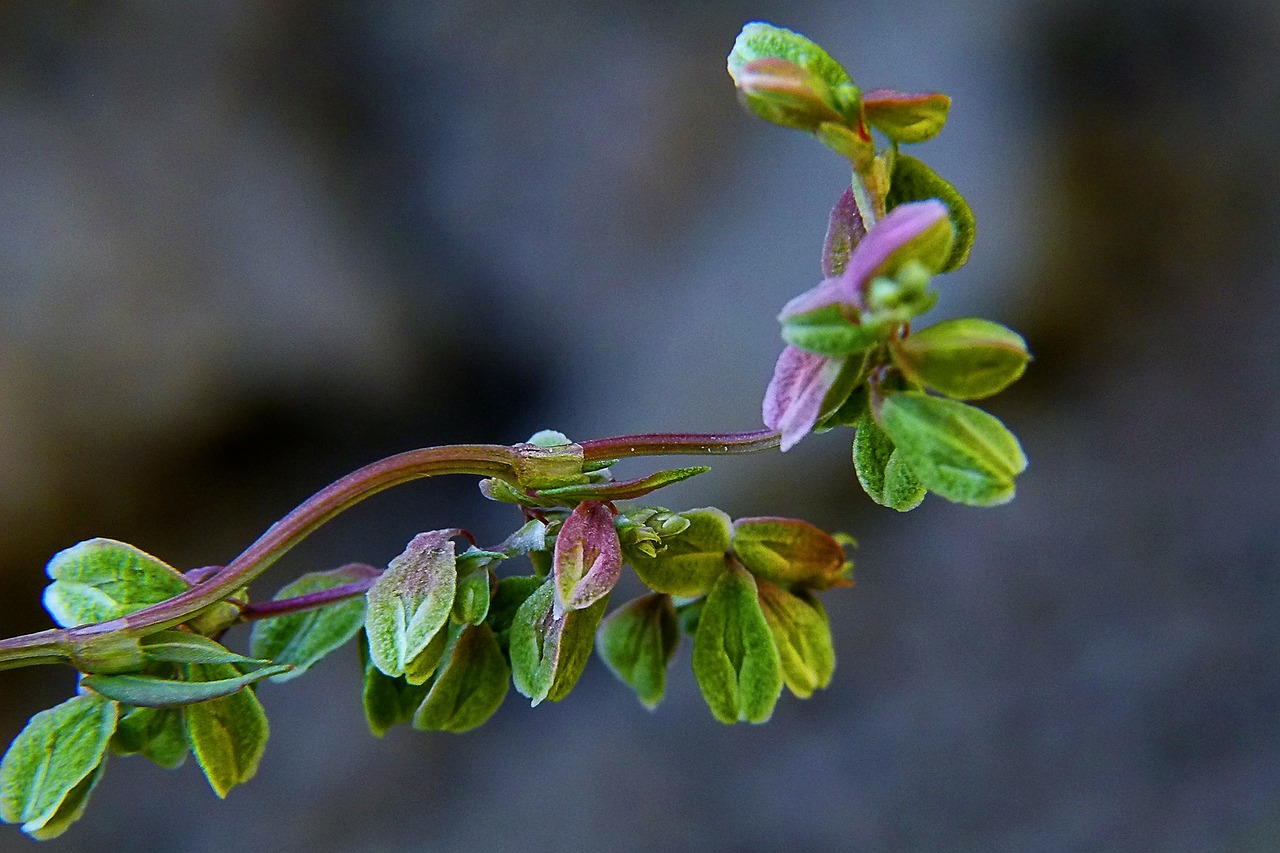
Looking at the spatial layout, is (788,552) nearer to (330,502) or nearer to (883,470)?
(883,470)

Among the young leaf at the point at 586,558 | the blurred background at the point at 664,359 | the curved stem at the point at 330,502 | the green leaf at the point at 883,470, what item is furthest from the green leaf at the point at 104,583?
the blurred background at the point at 664,359

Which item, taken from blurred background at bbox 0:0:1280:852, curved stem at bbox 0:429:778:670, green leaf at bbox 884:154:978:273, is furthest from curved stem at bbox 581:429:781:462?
blurred background at bbox 0:0:1280:852

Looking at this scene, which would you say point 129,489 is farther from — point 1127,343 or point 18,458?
point 1127,343

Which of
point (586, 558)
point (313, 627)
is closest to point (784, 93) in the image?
point (586, 558)

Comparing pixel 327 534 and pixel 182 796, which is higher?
pixel 327 534

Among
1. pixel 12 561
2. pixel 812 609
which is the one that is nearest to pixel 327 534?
pixel 12 561
